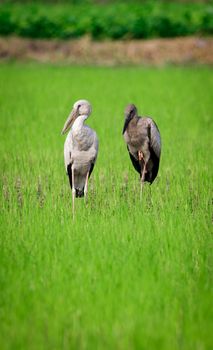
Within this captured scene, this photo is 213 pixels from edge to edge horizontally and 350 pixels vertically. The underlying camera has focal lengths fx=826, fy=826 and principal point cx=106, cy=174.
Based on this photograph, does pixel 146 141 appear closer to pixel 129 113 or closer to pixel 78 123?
pixel 129 113

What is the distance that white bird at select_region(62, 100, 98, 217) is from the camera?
22.3 feet

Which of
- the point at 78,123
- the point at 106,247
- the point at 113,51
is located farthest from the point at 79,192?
the point at 113,51

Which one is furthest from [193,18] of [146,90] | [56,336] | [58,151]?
[56,336]

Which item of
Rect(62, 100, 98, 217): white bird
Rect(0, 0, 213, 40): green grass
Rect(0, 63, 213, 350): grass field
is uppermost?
Rect(0, 0, 213, 40): green grass

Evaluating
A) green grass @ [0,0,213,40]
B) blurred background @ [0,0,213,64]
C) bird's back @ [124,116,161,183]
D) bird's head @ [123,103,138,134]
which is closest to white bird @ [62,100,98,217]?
bird's head @ [123,103,138,134]

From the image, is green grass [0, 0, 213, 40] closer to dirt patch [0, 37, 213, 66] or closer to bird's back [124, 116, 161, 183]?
dirt patch [0, 37, 213, 66]

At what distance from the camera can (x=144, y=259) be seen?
504 cm

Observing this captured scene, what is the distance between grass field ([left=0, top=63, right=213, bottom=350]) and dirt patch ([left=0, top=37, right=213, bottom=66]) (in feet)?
35.2

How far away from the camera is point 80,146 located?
22.4ft

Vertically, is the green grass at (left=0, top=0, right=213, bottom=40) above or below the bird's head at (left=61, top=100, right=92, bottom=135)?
above

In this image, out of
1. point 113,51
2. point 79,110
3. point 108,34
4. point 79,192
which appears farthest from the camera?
point 108,34

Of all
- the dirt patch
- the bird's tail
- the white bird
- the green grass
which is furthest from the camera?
the green grass

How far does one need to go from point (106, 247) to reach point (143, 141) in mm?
2453

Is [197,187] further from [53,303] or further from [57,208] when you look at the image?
[53,303]
